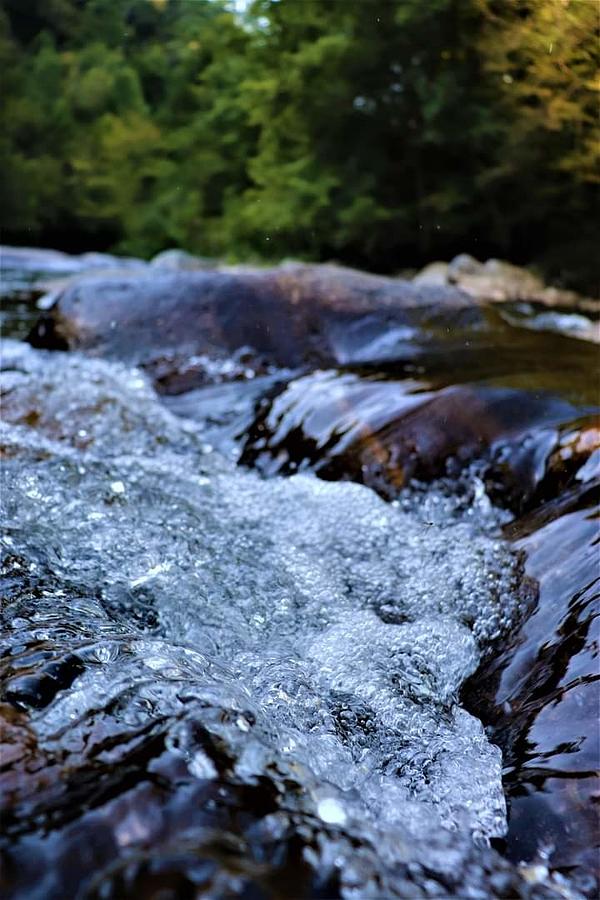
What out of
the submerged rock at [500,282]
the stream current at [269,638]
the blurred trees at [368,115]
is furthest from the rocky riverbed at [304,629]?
the submerged rock at [500,282]

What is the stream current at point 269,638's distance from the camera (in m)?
0.75

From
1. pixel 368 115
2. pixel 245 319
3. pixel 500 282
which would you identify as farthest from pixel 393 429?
pixel 368 115

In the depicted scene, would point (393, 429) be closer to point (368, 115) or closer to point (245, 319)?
point (245, 319)

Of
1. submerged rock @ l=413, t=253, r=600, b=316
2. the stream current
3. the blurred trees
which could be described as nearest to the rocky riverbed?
the stream current

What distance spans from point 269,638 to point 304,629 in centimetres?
8

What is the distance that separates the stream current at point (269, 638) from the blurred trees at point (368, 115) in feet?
8.23

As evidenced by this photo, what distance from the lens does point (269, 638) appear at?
136 cm

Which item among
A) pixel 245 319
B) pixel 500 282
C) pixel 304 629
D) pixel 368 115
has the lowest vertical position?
pixel 500 282

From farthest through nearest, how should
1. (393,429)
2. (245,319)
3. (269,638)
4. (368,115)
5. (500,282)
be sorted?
(368,115) → (500,282) → (245,319) → (393,429) → (269,638)

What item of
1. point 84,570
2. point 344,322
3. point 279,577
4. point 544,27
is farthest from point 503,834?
point 544,27

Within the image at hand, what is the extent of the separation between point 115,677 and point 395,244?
11293mm

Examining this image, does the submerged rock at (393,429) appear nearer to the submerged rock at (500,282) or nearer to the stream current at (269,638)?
the stream current at (269,638)

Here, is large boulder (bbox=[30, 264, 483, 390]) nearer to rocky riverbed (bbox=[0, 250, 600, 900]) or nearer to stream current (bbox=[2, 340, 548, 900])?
rocky riverbed (bbox=[0, 250, 600, 900])

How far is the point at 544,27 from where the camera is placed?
10.7 ft
